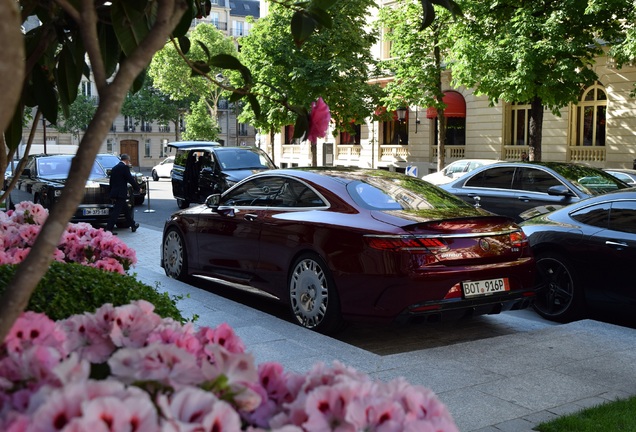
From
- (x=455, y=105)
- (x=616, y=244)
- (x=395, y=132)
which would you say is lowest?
(x=616, y=244)

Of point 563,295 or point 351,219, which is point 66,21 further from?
point 563,295


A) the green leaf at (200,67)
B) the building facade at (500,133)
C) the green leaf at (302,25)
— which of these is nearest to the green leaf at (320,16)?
the green leaf at (302,25)

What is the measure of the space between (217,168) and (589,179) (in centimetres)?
1074

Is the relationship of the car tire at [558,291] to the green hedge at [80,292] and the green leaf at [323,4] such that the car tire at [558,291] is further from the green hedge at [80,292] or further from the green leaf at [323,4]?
the green leaf at [323,4]

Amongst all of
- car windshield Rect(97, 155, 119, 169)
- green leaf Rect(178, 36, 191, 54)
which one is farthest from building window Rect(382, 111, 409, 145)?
green leaf Rect(178, 36, 191, 54)

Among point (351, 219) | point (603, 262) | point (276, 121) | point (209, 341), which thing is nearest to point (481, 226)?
point (351, 219)

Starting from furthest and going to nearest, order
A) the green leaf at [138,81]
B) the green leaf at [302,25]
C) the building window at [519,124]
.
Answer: the building window at [519,124] → the green leaf at [138,81] → the green leaf at [302,25]

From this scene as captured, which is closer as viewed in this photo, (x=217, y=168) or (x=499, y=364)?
(x=499, y=364)

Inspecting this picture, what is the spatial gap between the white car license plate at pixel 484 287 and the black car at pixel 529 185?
5516 mm

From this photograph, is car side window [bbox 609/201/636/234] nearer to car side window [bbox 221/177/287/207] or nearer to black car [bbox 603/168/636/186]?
car side window [bbox 221/177/287/207]

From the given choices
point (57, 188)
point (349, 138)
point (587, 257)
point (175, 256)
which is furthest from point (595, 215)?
point (349, 138)

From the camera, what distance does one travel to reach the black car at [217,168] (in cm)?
2070

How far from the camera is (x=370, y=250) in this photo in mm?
6754

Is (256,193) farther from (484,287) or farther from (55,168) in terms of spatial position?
(55,168)
